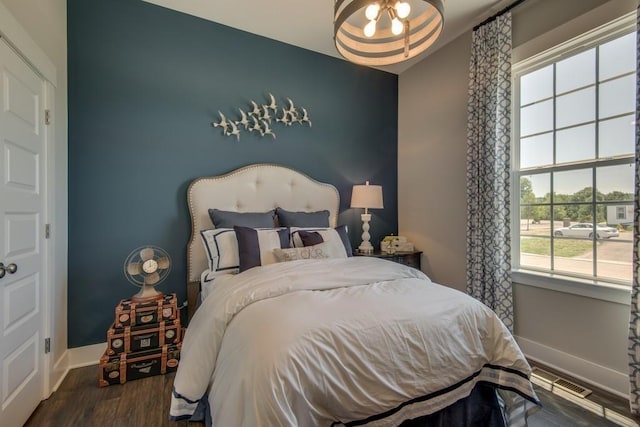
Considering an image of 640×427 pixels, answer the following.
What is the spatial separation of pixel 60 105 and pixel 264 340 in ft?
7.80

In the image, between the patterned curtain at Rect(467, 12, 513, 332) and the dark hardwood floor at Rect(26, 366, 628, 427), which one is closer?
the dark hardwood floor at Rect(26, 366, 628, 427)

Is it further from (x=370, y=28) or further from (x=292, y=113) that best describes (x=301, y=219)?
(x=370, y=28)

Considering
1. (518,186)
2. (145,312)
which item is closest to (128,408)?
(145,312)

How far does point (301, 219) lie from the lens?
2902mm

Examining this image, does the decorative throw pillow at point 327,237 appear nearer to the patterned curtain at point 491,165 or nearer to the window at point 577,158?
the patterned curtain at point 491,165

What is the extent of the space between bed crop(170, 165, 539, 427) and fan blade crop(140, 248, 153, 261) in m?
0.74

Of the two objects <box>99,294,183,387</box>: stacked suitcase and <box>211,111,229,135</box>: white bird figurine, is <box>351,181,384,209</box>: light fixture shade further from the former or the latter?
<box>99,294,183,387</box>: stacked suitcase

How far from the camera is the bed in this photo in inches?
41.8

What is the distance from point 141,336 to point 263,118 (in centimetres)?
224

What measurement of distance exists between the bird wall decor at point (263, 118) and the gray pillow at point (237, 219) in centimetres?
83

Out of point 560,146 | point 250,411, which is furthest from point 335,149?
point 250,411

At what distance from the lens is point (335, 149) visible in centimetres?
355

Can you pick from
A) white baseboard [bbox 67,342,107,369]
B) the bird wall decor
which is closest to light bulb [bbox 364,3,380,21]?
the bird wall decor

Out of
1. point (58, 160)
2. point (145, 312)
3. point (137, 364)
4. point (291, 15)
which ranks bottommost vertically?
point (137, 364)
